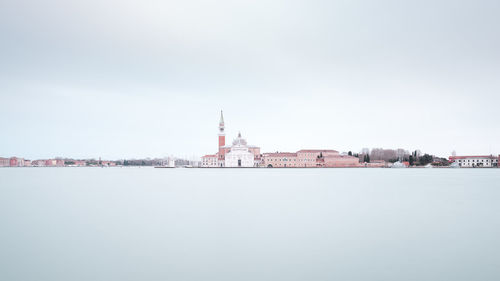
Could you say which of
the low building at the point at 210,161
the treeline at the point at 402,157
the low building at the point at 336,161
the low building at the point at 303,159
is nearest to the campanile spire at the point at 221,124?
the low building at the point at 210,161

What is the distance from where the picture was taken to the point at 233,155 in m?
65.1

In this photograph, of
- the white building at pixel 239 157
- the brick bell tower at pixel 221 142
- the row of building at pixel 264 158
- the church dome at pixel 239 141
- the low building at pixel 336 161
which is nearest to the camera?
the white building at pixel 239 157

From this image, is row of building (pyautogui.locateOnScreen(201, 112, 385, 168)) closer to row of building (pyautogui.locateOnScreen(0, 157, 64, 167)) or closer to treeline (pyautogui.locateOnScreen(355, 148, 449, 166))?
treeline (pyautogui.locateOnScreen(355, 148, 449, 166))

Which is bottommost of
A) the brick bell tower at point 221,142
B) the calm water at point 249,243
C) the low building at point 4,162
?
the calm water at point 249,243

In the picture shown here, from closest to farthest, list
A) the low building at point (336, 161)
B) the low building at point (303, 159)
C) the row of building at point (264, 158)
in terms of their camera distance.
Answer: the row of building at point (264, 158) < the low building at point (303, 159) < the low building at point (336, 161)

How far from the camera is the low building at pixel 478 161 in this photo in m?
68.8

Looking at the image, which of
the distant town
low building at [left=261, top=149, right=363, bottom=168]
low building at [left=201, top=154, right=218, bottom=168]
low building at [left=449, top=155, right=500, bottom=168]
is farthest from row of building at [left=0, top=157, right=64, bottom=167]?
low building at [left=449, top=155, right=500, bottom=168]

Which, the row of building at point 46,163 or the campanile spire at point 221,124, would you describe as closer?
the campanile spire at point 221,124

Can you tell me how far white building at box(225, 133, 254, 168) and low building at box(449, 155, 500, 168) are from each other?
139ft

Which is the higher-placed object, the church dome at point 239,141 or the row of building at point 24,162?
the church dome at point 239,141

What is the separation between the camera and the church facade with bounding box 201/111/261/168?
6494 cm

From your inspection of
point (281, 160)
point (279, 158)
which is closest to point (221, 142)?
point (279, 158)

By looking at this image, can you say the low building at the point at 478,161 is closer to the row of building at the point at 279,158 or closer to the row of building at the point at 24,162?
the row of building at the point at 279,158

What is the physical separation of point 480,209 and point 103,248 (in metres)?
10.3
